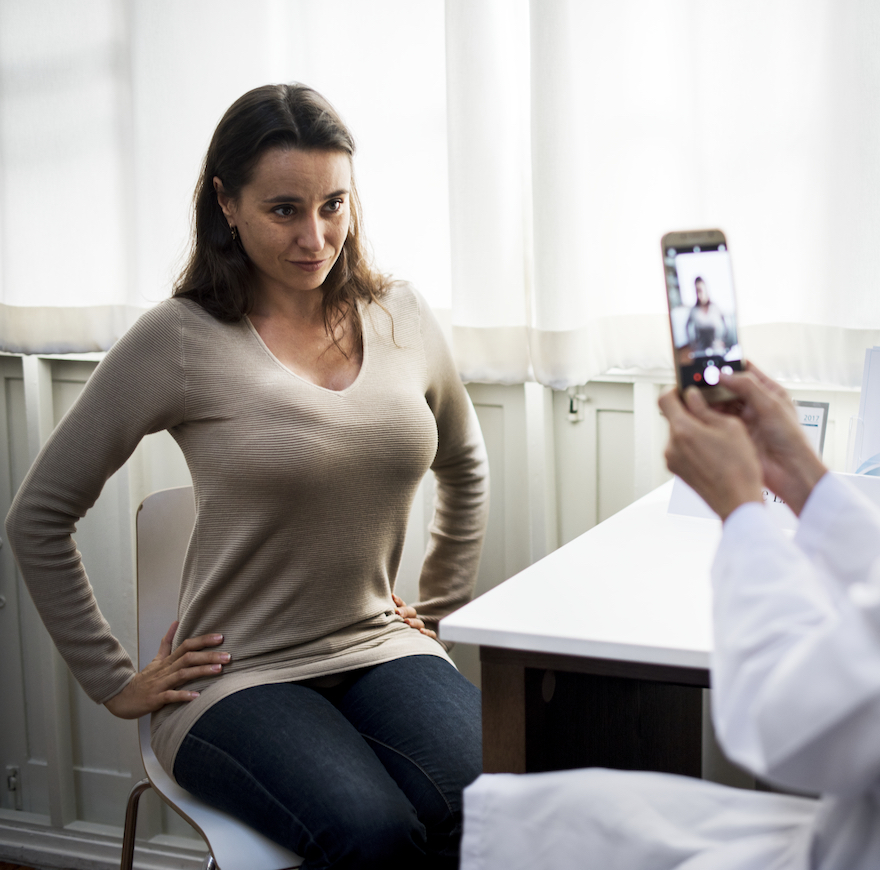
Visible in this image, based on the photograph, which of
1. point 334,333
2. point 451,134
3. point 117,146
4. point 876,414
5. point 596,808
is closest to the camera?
point 596,808

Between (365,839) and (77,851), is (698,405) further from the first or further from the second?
(77,851)

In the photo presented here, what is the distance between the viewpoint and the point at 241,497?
128 cm

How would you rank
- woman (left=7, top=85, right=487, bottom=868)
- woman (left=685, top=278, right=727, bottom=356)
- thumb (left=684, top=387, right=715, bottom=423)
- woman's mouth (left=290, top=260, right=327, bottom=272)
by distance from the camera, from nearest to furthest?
thumb (left=684, top=387, right=715, bottom=423), woman (left=685, top=278, right=727, bottom=356), woman (left=7, top=85, right=487, bottom=868), woman's mouth (left=290, top=260, right=327, bottom=272)

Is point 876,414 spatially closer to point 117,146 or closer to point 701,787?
point 701,787

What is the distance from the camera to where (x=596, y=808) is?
2.50ft

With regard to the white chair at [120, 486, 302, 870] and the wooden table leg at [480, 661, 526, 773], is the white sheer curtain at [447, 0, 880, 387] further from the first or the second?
the wooden table leg at [480, 661, 526, 773]

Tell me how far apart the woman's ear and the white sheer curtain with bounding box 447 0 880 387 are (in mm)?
376

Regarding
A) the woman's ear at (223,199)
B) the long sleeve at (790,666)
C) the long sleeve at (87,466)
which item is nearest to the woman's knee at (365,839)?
the long sleeve at (87,466)

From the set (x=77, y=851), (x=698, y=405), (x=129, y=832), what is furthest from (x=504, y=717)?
A: (x=77, y=851)

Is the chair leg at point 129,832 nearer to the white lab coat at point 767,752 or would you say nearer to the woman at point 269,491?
the woman at point 269,491

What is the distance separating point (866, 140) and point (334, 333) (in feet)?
2.63

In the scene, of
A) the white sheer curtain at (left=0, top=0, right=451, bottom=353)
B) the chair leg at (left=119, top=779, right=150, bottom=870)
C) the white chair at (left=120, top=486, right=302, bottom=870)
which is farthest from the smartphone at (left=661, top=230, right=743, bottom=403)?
the chair leg at (left=119, top=779, right=150, bottom=870)

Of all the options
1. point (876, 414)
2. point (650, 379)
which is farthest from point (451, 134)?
point (876, 414)

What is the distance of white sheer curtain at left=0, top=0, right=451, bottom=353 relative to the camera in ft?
5.34
